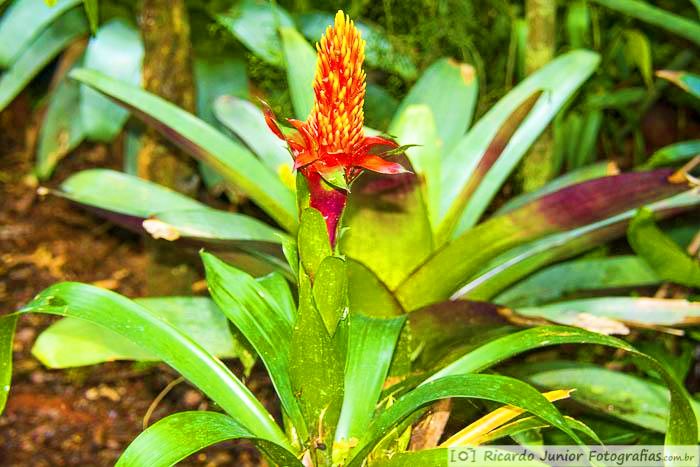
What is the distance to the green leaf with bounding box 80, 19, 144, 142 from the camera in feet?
8.30

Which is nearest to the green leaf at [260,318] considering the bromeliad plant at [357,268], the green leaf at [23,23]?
the bromeliad plant at [357,268]

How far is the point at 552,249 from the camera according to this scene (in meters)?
1.88

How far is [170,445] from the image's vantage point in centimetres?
116

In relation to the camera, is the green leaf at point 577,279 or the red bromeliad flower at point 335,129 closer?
the red bromeliad flower at point 335,129

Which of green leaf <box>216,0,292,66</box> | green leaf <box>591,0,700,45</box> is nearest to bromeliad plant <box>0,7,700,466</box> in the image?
green leaf <box>591,0,700,45</box>

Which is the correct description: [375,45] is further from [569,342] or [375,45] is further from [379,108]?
[569,342]

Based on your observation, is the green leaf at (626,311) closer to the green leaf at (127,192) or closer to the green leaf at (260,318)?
the green leaf at (260,318)

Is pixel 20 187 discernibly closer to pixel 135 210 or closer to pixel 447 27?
pixel 135 210

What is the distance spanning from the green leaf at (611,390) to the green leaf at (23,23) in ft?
5.34

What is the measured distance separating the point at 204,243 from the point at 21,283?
114cm

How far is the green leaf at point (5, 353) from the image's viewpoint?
128 cm

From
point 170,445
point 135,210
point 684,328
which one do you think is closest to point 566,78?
point 684,328

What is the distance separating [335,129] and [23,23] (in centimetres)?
167

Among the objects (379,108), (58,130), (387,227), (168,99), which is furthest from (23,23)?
(387,227)
